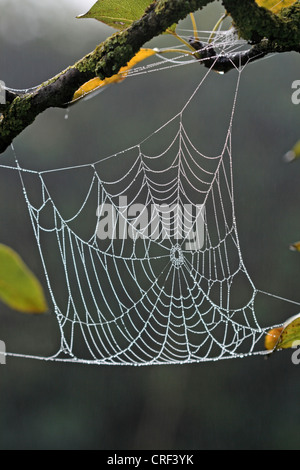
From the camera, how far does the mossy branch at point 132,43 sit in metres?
0.57

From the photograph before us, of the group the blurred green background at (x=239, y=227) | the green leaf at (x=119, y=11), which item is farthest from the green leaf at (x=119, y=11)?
the blurred green background at (x=239, y=227)

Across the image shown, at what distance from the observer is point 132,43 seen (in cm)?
57

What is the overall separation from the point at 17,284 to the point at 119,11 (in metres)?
0.44

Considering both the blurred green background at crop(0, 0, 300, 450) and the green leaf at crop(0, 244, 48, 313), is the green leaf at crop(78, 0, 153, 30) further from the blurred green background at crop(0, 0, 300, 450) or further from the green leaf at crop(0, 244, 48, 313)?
the blurred green background at crop(0, 0, 300, 450)

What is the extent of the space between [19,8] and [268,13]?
8673 millimetres

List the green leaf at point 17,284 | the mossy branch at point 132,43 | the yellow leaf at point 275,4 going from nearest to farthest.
Result: the green leaf at point 17,284, the mossy branch at point 132,43, the yellow leaf at point 275,4

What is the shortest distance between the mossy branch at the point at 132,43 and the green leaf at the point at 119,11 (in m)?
0.04

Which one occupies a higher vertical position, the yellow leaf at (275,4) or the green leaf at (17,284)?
the yellow leaf at (275,4)

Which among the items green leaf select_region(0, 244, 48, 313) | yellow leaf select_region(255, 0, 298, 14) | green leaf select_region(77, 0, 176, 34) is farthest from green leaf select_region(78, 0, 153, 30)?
green leaf select_region(0, 244, 48, 313)

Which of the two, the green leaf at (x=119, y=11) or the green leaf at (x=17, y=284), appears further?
the green leaf at (x=119, y=11)

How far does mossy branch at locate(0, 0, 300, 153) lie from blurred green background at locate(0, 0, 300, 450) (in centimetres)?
725

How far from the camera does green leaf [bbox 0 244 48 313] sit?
0.28m

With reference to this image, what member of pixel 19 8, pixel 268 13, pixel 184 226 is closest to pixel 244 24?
pixel 268 13

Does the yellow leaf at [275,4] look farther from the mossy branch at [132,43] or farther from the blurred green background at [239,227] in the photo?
the blurred green background at [239,227]
